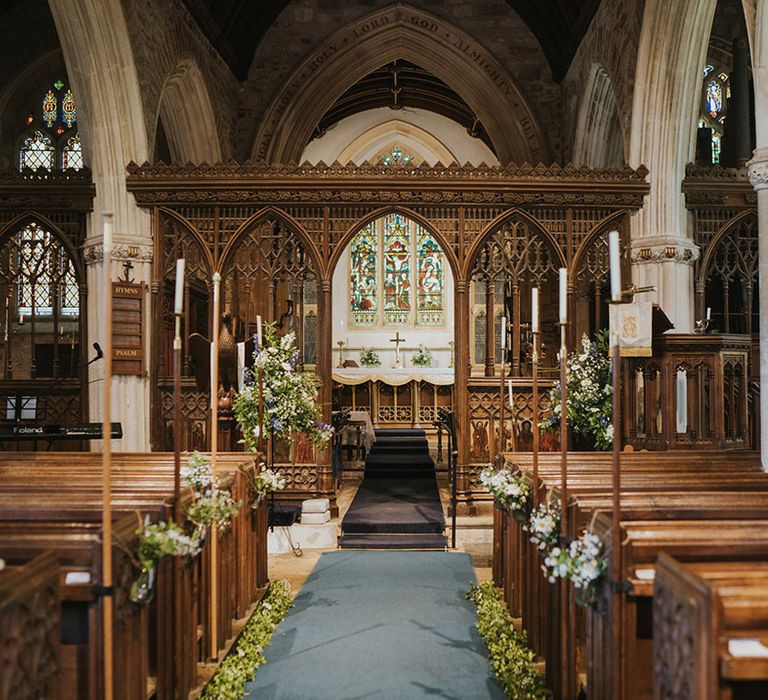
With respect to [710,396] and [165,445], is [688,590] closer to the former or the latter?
[710,396]

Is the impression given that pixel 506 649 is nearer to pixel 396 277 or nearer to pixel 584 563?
pixel 584 563

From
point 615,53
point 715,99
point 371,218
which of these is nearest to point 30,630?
point 371,218

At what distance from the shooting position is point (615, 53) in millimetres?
8672

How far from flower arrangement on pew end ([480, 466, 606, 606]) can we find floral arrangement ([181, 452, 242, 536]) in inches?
55.0

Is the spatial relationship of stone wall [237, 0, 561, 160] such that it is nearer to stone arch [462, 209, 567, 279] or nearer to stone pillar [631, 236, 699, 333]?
stone arch [462, 209, 567, 279]

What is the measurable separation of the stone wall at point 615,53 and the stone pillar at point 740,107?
1.70m

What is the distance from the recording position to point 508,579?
4.45 metres

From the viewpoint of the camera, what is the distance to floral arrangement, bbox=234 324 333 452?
6.15 m

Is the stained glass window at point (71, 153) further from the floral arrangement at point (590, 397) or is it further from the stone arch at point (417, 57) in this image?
the floral arrangement at point (590, 397)

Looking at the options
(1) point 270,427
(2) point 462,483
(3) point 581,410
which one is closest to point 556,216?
(3) point 581,410

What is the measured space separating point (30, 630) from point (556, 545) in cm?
210

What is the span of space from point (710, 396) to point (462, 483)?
2.60 metres

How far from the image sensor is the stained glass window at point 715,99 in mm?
10117

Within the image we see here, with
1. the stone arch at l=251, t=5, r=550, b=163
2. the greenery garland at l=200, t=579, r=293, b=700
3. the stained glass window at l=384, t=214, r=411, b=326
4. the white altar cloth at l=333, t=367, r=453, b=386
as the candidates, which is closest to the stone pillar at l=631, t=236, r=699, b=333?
the stone arch at l=251, t=5, r=550, b=163
